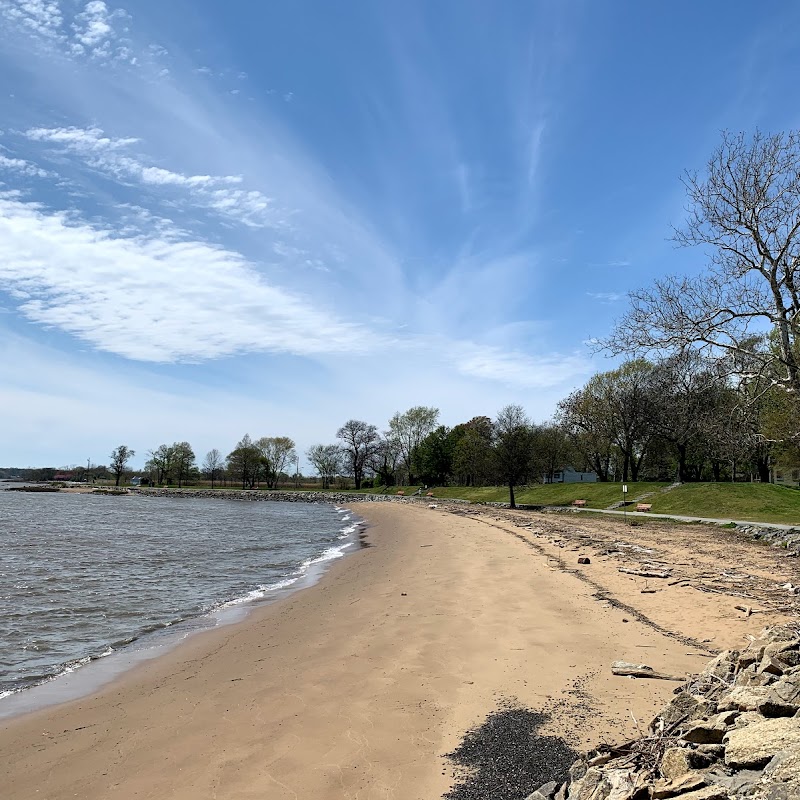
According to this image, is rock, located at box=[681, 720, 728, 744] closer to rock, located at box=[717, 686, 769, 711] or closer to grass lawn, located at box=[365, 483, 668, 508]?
rock, located at box=[717, 686, 769, 711]

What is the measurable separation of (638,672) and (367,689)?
3509 mm

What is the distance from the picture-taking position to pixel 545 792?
4.30 metres

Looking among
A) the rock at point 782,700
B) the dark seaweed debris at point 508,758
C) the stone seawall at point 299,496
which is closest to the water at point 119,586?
the dark seaweed debris at point 508,758

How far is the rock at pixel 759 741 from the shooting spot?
11.4 ft

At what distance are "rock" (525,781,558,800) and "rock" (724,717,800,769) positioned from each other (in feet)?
4.38

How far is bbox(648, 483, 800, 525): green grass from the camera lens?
29341 mm

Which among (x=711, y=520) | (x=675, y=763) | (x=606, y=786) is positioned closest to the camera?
(x=675, y=763)

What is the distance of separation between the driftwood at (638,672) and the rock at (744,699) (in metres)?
2.37

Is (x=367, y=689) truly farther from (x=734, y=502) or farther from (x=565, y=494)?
(x=565, y=494)

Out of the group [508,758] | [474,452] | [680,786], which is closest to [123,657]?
[508,758]

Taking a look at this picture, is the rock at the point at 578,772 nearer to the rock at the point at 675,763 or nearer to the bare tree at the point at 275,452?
the rock at the point at 675,763

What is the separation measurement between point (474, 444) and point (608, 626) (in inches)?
2549

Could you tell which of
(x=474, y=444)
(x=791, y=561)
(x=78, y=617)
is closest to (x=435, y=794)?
(x=78, y=617)

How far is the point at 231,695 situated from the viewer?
7566mm
